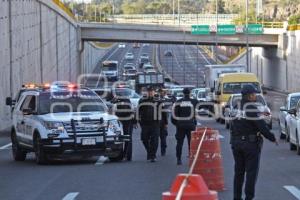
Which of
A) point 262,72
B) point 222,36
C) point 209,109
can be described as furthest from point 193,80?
point 209,109

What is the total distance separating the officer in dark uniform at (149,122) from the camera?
803 inches

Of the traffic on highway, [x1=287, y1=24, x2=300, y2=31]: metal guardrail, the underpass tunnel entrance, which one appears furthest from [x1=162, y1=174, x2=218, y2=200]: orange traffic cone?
the underpass tunnel entrance

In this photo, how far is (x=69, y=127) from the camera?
20.0 m

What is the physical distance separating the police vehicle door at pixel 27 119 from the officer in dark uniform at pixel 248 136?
9.54 m

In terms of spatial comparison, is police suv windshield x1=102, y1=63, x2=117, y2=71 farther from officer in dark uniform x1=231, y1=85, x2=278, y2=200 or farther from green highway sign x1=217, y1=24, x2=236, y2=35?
officer in dark uniform x1=231, y1=85, x2=278, y2=200

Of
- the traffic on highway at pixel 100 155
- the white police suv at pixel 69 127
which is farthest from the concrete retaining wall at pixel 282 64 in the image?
the white police suv at pixel 69 127

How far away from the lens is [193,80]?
11556cm

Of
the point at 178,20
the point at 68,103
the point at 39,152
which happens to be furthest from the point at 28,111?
the point at 178,20

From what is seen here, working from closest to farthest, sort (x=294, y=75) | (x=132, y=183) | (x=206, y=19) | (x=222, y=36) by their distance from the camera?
1. (x=132, y=183)
2. (x=294, y=75)
3. (x=222, y=36)
4. (x=206, y=19)

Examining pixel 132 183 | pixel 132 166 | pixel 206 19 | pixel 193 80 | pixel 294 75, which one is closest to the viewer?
pixel 132 183

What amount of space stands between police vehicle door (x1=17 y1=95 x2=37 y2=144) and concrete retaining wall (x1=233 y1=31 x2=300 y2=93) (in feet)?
187

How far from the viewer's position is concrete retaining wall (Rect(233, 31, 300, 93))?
78.6m

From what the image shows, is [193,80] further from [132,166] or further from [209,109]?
[132,166]

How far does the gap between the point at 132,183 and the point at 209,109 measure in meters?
32.5
